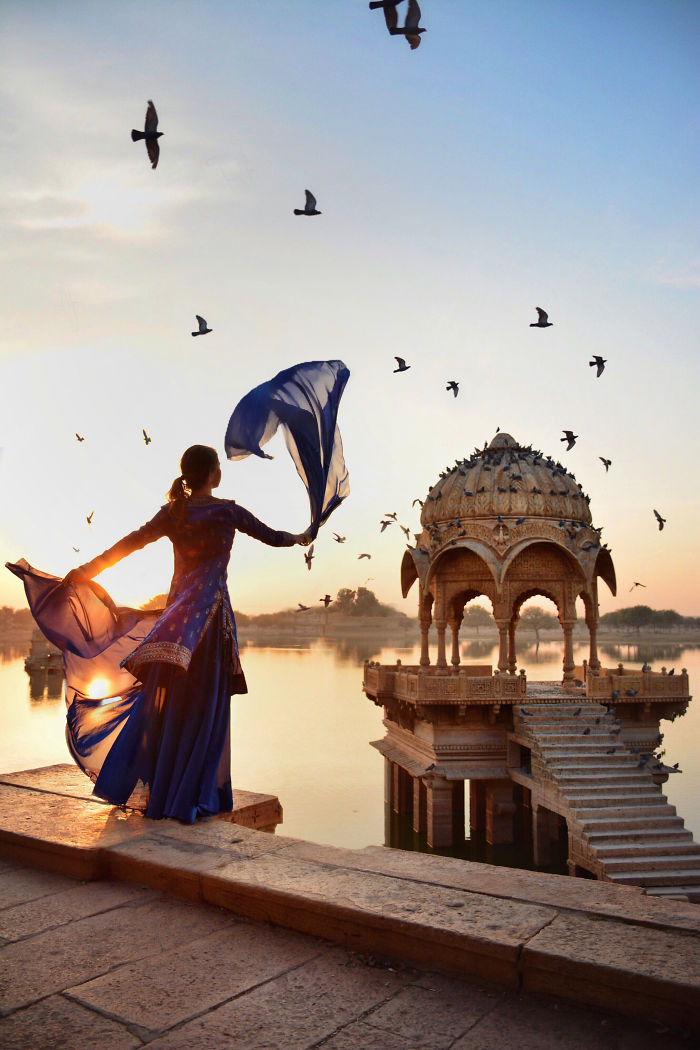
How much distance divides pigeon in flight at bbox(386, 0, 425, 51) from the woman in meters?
3.38

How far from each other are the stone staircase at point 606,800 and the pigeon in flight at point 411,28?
980cm

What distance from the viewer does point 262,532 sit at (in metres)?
4.30

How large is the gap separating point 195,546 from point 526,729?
12021 mm

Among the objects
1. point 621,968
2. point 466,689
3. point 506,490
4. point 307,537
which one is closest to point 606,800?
point 466,689

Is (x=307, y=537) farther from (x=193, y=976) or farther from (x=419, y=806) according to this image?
(x=419, y=806)

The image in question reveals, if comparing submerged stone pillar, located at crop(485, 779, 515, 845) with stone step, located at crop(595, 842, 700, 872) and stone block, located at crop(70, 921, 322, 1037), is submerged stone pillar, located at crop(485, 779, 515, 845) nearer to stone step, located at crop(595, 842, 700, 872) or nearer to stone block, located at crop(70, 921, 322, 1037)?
stone step, located at crop(595, 842, 700, 872)

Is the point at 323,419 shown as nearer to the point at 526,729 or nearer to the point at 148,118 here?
the point at 148,118

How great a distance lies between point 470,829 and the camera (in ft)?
55.7


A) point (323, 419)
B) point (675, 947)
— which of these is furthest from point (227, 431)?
point (675, 947)

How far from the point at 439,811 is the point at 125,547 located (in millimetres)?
12729

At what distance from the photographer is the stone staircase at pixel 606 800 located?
11164 mm

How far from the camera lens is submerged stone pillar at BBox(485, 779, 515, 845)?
15.7 meters

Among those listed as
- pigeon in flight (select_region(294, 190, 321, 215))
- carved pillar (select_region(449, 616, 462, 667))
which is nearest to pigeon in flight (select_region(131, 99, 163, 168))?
pigeon in flight (select_region(294, 190, 321, 215))

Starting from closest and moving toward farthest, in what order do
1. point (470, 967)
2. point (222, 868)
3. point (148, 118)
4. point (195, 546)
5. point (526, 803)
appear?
1. point (470, 967)
2. point (222, 868)
3. point (195, 546)
4. point (148, 118)
5. point (526, 803)
